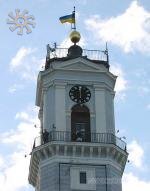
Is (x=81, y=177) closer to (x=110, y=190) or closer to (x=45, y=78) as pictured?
(x=110, y=190)

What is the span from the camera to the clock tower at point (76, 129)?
49.1 meters

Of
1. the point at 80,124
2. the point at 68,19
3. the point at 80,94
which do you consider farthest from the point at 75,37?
the point at 80,124

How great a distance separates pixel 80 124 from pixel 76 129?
2.24ft

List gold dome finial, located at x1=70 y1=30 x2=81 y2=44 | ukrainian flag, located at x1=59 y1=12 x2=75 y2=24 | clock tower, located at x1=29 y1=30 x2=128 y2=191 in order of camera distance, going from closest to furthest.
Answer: clock tower, located at x1=29 y1=30 x2=128 y2=191 < gold dome finial, located at x1=70 y1=30 x2=81 y2=44 < ukrainian flag, located at x1=59 y1=12 x2=75 y2=24

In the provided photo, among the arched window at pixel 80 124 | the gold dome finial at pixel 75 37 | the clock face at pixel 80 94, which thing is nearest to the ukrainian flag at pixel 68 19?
the gold dome finial at pixel 75 37

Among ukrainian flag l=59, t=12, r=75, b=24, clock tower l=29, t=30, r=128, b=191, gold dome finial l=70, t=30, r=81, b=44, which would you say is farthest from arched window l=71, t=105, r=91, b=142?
ukrainian flag l=59, t=12, r=75, b=24

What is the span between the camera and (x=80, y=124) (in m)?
51.8

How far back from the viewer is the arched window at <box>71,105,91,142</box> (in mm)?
50719

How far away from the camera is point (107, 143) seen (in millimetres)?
49938

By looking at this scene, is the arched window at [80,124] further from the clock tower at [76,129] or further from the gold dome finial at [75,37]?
the gold dome finial at [75,37]

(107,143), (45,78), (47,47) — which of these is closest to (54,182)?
(107,143)

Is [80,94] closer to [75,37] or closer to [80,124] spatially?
[80,124]

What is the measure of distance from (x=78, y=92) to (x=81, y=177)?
23.4ft

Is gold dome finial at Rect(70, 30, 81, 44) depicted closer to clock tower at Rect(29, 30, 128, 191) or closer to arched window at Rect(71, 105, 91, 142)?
clock tower at Rect(29, 30, 128, 191)
